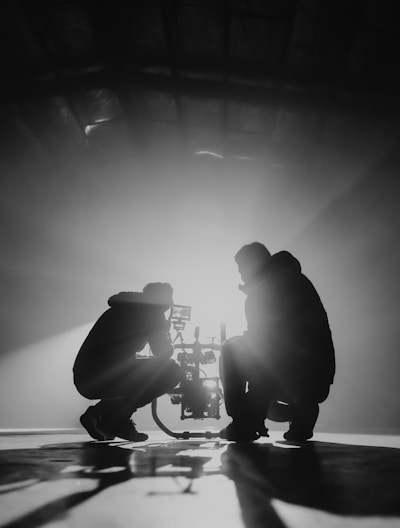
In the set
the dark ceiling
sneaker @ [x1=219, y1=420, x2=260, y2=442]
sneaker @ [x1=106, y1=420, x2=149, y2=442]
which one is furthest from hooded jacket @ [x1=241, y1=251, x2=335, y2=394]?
the dark ceiling

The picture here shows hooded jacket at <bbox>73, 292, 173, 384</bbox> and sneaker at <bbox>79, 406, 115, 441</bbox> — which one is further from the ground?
hooded jacket at <bbox>73, 292, 173, 384</bbox>

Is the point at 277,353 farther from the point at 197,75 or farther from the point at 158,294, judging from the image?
the point at 197,75

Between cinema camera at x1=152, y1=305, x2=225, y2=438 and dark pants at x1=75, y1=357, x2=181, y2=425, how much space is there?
55 cm

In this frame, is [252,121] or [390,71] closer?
[390,71]

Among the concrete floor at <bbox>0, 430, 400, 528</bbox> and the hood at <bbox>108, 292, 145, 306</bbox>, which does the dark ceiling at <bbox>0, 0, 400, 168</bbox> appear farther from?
the concrete floor at <bbox>0, 430, 400, 528</bbox>

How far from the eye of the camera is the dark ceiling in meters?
4.16

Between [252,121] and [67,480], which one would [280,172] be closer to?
[252,121]

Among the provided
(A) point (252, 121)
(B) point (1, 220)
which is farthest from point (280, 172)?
(B) point (1, 220)

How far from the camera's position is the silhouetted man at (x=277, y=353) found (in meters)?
1.99

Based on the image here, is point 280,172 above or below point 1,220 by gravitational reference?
above

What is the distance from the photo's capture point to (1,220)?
6.67 metres

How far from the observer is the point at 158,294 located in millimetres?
2568

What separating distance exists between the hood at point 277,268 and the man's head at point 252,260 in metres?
0.03

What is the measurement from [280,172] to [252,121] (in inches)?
51.9
